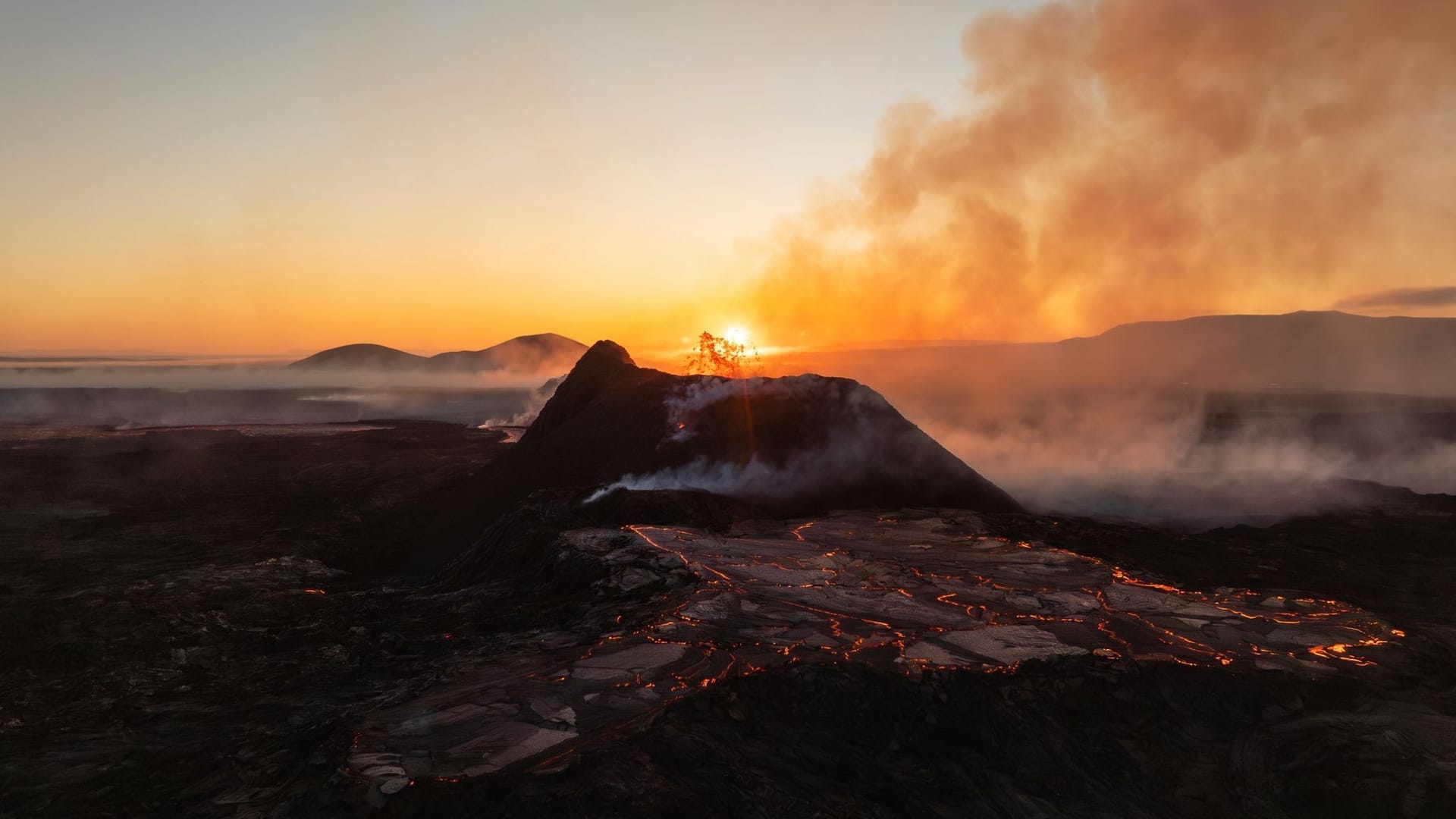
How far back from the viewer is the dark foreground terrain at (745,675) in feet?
24.9

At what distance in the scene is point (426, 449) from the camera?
4722 cm

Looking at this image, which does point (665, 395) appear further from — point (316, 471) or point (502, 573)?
point (316, 471)

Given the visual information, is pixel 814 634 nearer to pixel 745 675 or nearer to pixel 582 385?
pixel 745 675

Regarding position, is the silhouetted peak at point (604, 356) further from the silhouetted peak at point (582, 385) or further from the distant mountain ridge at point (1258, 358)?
the distant mountain ridge at point (1258, 358)

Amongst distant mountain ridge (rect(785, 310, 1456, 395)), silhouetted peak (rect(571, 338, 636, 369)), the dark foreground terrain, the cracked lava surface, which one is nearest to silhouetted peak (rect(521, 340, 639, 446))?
silhouetted peak (rect(571, 338, 636, 369))

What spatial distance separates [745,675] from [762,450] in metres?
16.2

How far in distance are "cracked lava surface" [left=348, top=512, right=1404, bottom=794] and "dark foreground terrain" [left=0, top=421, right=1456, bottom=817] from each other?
6cm

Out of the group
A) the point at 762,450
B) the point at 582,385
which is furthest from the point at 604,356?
the point at 762,450

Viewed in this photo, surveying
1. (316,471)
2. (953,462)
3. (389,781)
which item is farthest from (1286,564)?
(316,471)

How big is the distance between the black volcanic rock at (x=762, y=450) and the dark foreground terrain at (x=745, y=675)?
139 inches

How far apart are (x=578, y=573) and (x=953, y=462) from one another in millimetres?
15315

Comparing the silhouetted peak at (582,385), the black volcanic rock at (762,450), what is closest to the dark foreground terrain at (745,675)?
the black volcanic rock at (762,450)

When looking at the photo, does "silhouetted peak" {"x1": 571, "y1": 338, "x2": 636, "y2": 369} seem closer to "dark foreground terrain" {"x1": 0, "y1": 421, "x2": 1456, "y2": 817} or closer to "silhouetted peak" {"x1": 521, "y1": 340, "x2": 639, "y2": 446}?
"silhouetted peak" {"x1": 521, "y1": 340, "x2": 639, "y2": 446}

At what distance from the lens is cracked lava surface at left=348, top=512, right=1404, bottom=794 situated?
8.09 meters
